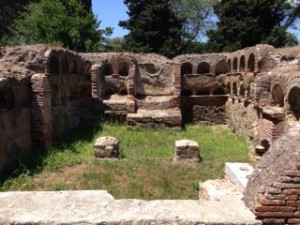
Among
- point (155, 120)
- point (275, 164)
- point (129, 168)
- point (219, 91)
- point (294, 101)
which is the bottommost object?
point (129, 168)

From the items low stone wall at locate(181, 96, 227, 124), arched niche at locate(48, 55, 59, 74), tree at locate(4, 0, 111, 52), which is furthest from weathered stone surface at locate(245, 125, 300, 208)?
tree at locate(4, 0, 111, 52)

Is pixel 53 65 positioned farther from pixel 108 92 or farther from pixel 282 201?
pixel 282 201

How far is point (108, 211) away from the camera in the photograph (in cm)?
328

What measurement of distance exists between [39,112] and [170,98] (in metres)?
7.01

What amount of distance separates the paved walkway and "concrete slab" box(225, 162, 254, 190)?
0.58m

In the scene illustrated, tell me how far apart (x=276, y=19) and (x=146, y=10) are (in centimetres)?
887

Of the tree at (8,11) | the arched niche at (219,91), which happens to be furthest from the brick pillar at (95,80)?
the tree at (8,11)

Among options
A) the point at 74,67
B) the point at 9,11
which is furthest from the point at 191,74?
the point at 9,11

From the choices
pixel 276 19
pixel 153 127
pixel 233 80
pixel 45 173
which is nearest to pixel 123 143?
pixel 153 127

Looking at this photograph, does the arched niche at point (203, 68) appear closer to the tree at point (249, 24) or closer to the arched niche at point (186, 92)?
the arched niche at point (186, 92)

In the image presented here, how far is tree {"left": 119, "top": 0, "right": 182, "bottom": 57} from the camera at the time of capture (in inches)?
982

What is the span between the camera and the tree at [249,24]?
901 inches

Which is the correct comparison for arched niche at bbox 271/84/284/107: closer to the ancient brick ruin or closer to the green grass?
the ancient brick ruin

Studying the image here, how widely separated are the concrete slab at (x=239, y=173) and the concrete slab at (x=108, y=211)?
77 centimetres
